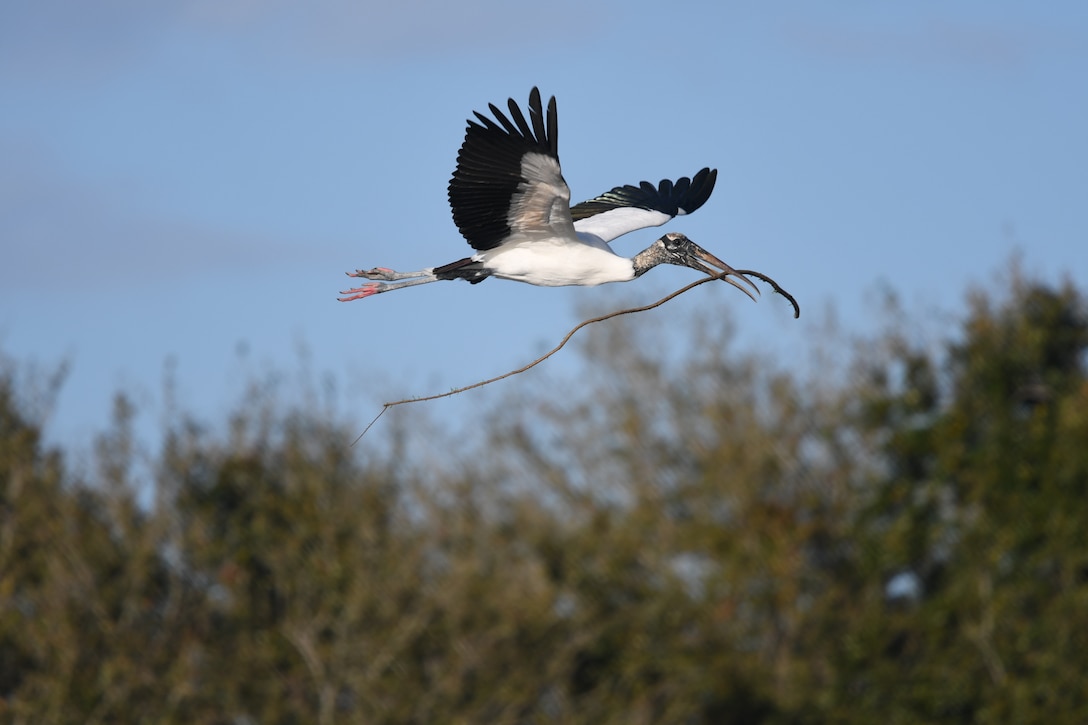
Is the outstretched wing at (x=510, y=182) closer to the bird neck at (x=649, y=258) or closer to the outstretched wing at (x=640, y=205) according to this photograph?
the bird neck at (x=649, y=258)

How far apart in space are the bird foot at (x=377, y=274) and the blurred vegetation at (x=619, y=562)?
15.8m

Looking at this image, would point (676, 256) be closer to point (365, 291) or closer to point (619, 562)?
point (365, 291)

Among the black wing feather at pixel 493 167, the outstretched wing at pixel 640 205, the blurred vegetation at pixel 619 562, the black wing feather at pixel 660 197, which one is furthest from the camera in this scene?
the blurred vegetation at pixel 619 562

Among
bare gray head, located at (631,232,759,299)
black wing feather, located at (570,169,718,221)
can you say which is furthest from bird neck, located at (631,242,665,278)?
black wing feather, located at (570,169,718,221)

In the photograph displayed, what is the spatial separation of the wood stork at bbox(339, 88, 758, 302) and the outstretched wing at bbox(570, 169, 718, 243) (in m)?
1.25

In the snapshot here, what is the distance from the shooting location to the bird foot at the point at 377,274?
13.2 m

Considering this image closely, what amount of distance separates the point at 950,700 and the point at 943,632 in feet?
3.94

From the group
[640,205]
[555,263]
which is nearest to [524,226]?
[555,263]

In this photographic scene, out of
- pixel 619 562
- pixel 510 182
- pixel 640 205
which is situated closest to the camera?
pixel 510 182

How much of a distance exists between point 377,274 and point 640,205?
285 cm

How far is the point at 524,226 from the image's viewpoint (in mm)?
12258

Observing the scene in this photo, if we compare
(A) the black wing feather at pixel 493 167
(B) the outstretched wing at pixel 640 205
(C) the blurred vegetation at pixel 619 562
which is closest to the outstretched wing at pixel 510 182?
(A) the black wing feather at pixel 493 167

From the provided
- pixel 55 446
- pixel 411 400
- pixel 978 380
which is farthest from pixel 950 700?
pixel 411 400

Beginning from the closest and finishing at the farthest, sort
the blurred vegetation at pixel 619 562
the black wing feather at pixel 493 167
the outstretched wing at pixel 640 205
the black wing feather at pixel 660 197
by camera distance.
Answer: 1. the black wing feather at pixel 493 167
2. the outstretched wing at pixel 640 205
3. the black wing feather at pixel 660 197
4. the blurred vegetation at pixel 619 562
